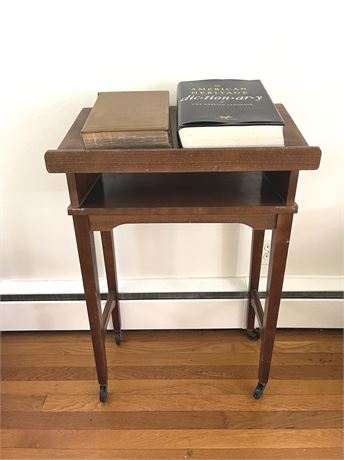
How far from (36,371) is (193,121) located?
39.7 inches

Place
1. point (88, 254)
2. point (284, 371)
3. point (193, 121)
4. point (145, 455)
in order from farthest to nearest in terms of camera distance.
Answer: point (284, 371) < point (145, 455) < point (88, 254) < point (193, 121)

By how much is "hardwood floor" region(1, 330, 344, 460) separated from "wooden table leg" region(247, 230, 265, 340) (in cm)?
4

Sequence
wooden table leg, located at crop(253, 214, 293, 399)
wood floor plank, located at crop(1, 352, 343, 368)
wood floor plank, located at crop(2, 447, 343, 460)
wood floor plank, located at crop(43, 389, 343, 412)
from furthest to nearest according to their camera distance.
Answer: wood floor plank, located at crop(1, 352, 343, 368)
wood floor plank, located at crop(43, 389, 343, 412)
wood floor plank, located at crop(2, 447, 343, 460)
wooden table leg, located at crop(253, 214, 293, 399)

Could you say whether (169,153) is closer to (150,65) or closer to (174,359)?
(150,65)

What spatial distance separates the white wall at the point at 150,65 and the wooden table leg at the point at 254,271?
12 centimetres


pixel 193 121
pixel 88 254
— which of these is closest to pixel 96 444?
pixel 88 254

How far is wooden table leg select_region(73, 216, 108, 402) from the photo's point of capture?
899 millimetres

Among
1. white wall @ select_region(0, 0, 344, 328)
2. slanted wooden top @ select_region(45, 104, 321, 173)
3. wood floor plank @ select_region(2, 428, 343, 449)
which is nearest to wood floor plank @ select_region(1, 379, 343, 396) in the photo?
wood floor plank @ select_region(2, 428, 343, 449)

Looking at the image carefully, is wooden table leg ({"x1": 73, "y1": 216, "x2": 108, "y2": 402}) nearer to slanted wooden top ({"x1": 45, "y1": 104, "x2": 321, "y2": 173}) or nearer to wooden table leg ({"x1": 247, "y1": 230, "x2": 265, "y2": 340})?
slanted wooden top ({"x1": 45, "y1": 104, "x2": 321, "y2": 173})

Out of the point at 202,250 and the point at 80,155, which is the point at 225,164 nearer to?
the point at 80,155

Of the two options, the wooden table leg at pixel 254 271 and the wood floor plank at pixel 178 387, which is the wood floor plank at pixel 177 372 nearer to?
the wood floor plank at pixel 178 387

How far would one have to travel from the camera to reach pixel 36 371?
1299 mm

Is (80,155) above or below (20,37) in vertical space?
below

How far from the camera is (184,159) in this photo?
0.78 m
